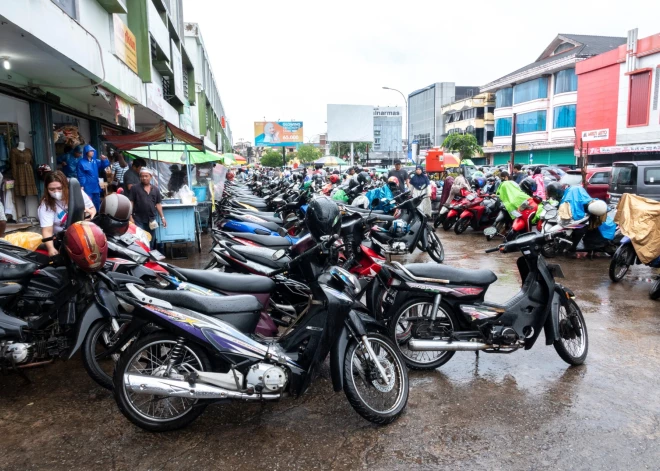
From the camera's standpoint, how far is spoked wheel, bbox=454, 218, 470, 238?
12.3 metres

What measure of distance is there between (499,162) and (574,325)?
49.6m

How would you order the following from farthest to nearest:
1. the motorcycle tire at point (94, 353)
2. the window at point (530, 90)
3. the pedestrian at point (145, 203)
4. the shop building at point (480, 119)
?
the shop building at point (480, 119)
the window at point (530, 90)
the pedestrian at point (145, 203)
the motorcycle tire at point (94, 353)

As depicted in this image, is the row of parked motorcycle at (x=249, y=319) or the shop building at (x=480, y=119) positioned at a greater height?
the shop building at (x=480, y=119)

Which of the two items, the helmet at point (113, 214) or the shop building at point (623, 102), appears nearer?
the helmet at point (113, 214)

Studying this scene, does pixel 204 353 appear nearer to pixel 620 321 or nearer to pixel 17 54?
pixel 620 321

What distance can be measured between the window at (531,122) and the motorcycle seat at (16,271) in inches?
1789

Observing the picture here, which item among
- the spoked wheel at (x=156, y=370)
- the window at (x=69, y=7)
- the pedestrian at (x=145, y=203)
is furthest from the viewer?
the pedestrian at (x=145, y=203)

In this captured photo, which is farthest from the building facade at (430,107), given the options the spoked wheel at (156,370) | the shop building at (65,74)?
the spoked wheel at (156,370)

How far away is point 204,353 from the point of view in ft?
10.3

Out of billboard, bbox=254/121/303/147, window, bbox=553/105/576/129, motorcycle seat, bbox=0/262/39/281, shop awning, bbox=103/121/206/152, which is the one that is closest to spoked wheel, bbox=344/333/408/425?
motorcycle seat, bbox=0/262/39/281

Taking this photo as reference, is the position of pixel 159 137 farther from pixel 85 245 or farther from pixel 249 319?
pixel 249 319

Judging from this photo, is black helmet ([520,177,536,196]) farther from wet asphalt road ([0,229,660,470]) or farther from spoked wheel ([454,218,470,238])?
wet asphalt road ([0,229,660,470])

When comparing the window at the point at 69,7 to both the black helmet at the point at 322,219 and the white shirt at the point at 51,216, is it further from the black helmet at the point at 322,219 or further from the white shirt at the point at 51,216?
the black helmet at the point at 322,219

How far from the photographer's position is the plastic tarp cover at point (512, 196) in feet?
34.2
